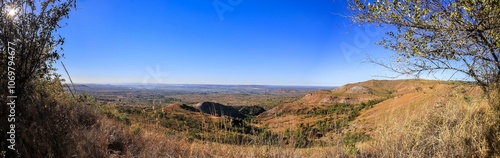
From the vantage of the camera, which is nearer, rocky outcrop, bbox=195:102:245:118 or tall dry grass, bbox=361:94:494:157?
tall dry grass, bbox=361:94:494:157

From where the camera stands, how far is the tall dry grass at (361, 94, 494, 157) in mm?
5289

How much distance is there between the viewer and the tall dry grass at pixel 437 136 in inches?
208

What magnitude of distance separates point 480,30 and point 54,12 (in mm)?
7963

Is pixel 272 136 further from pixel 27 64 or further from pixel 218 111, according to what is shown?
pixel 27 64

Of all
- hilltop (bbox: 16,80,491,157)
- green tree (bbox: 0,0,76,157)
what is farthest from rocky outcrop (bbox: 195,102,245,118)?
green tree (bbox: 0,0,76,157)

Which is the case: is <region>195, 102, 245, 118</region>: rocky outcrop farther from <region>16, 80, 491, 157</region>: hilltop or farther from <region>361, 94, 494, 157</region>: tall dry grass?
<region>361, 94, 494, 157</region>: tall dry grass

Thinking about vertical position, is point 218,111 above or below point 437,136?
above

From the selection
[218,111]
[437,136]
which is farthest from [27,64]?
[437,136]

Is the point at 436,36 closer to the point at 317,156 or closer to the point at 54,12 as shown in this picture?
the point at 317,156

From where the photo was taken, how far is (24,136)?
4.27 m

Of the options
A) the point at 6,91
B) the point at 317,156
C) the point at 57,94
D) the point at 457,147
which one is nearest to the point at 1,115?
the point at 6,91

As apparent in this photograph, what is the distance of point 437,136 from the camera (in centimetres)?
595

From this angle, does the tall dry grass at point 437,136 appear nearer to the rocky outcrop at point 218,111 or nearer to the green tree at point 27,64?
the rocky outcrop at point 218,111

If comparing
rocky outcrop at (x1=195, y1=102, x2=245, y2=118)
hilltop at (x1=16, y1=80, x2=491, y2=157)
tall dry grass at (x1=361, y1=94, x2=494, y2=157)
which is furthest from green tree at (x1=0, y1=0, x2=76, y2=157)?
tall dry grass at (x1=361, y1=94, x2=494, y2=157)
